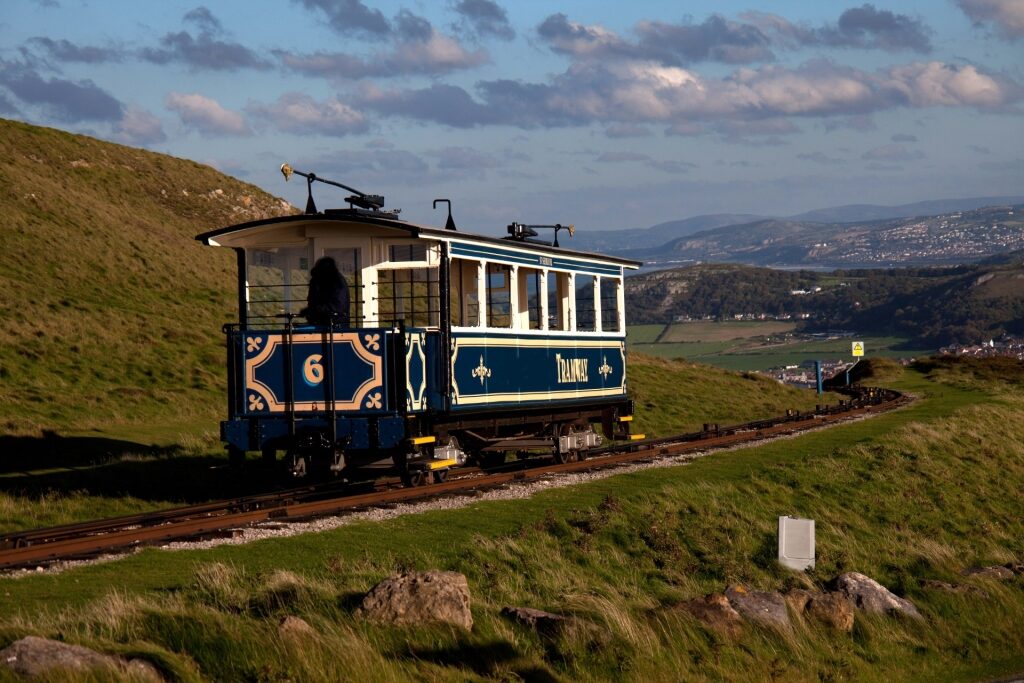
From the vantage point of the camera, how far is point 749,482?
2142 cm

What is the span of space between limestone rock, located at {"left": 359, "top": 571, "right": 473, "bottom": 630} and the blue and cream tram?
7495 millimetres

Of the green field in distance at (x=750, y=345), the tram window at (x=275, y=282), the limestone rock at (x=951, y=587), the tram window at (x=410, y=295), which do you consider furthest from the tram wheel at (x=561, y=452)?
the green field in distance at (x=750, y=345)

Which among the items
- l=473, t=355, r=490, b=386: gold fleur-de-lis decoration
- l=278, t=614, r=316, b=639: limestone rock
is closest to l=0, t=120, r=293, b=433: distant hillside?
l=473, t=355, r=490, b=386: gold fleur-de-lis decoration

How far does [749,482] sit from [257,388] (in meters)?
7.83

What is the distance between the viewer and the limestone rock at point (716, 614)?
13.1 meters

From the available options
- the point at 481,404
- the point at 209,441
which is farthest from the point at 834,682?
the point at 209,441

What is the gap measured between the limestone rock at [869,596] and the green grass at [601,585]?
0.22 metres

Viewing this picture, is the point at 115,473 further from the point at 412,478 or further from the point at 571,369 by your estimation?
the point at 571,369

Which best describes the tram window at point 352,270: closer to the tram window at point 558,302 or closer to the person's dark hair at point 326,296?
the person's dark hair at point 326,296

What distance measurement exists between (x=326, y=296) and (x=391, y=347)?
1220mm

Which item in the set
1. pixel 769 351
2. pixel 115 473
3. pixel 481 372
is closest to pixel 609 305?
pixel 481 372

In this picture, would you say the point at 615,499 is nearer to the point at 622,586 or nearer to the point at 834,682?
the point at 622,586

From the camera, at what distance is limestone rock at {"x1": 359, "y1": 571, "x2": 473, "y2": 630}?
452 inches

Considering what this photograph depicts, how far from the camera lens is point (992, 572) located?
59.9 ft
